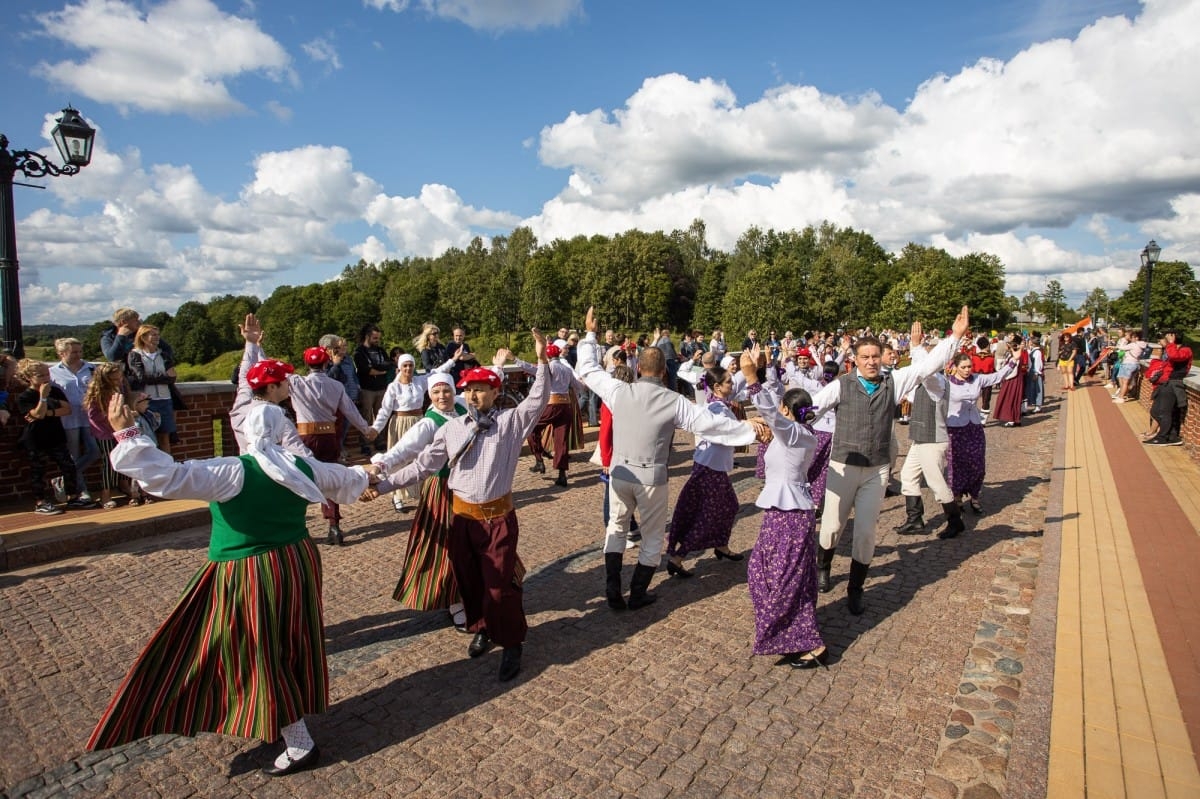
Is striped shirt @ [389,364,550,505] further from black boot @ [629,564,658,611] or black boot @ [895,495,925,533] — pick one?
black boot @ [895,495,925,533]

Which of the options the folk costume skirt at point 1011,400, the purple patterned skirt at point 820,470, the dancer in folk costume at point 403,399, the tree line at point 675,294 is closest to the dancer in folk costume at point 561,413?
the dancer in folk costume at point 403,399

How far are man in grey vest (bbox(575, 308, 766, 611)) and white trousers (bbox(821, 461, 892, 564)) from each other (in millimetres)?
1355

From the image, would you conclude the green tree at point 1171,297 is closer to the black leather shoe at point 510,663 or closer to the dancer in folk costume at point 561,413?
the dancer in folk costume at point 561,413

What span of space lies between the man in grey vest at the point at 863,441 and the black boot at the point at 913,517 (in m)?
2.32

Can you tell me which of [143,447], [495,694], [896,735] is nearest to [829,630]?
[896,735]

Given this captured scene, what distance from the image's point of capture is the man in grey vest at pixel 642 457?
5.19m

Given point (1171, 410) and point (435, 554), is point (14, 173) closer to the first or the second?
point (435, 554)

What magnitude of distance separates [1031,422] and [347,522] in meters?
15.8

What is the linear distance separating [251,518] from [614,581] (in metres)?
2.77

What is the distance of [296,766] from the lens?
3.41 metres

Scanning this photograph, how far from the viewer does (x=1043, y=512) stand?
8.43 meters

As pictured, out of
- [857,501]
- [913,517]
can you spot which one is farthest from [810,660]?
[913,517]

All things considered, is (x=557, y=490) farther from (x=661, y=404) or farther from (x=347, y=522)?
(x=661, y=404)

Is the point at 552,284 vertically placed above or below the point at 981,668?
above
